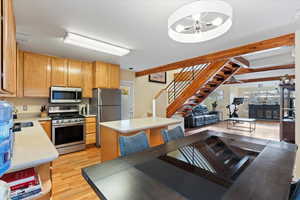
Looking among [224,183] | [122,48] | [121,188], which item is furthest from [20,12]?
[224,183]

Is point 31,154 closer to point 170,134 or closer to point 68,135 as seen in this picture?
point 170,134

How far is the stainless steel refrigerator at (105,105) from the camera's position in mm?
3838

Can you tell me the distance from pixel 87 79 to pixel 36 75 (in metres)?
1.12

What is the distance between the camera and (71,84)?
3.70 meters

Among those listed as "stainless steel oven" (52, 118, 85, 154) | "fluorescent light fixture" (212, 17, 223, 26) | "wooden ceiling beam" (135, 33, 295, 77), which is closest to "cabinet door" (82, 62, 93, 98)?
"stainless steel oven" (52, 118, 85, 154)

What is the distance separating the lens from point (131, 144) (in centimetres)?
161

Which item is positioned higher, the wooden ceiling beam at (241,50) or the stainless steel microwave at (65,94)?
the wooden ceiling beam at (241,50)

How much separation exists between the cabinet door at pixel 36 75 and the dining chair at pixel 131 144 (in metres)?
2.88

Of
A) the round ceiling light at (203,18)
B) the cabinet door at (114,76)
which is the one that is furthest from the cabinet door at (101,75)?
the round ceiling light at (203,18)

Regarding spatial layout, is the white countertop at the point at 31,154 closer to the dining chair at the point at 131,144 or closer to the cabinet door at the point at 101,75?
the dining chair at the point at 131,144

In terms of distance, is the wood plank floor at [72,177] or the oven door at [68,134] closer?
the wood plank floor at [72,177]

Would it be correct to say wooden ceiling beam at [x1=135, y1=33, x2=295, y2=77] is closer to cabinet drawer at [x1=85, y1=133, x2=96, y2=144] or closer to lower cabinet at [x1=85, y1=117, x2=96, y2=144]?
lower cabinet at [x1=85, y1=117, x2=96, y2=144]

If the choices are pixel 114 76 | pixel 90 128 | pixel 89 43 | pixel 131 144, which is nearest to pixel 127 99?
pixel 114 76

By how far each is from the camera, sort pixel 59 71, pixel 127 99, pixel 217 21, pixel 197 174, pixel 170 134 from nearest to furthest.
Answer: pixel 197 174 < pixel 217 21 < pixel 170 134 < pixel 59 71 < pixel 127 99
